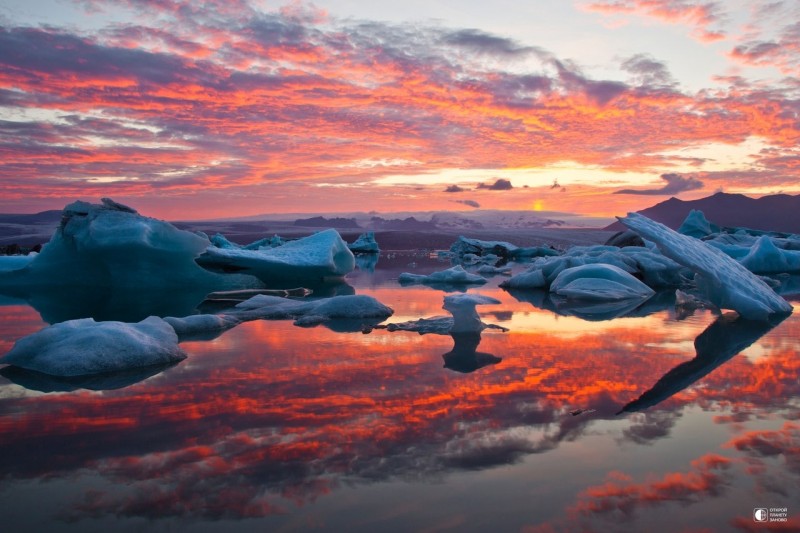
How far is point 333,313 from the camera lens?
7.05 m

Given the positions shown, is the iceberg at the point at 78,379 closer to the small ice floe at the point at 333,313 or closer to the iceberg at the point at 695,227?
the small ice floe at the point at 333,313

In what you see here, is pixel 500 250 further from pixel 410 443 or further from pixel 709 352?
pixel 410 443

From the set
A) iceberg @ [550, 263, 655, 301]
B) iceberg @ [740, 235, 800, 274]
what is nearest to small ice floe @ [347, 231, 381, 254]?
iceberg @ [740, 235, 800, 274]

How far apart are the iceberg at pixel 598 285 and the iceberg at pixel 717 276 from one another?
1732 mm

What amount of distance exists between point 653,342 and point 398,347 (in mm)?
2520

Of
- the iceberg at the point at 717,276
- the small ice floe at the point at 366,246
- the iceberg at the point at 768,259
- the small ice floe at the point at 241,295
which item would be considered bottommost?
the small ice floe at the point at 366,246

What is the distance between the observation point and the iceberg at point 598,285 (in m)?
9.47

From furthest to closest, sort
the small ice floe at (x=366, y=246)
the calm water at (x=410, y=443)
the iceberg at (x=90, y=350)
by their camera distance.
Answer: the small ice floe at (x=366, y=246) → the iceberg at (x=90, y=350) → the calm water at (x=410, y=443)

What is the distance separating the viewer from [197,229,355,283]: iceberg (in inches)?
497

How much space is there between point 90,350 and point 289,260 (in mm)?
8909

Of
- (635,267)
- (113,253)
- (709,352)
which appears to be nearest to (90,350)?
(709,352)

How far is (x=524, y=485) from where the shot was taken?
7.36 ft

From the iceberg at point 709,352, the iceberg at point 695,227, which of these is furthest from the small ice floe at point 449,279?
the iceberg at point 695,227

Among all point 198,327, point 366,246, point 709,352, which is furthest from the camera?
point 366,246
